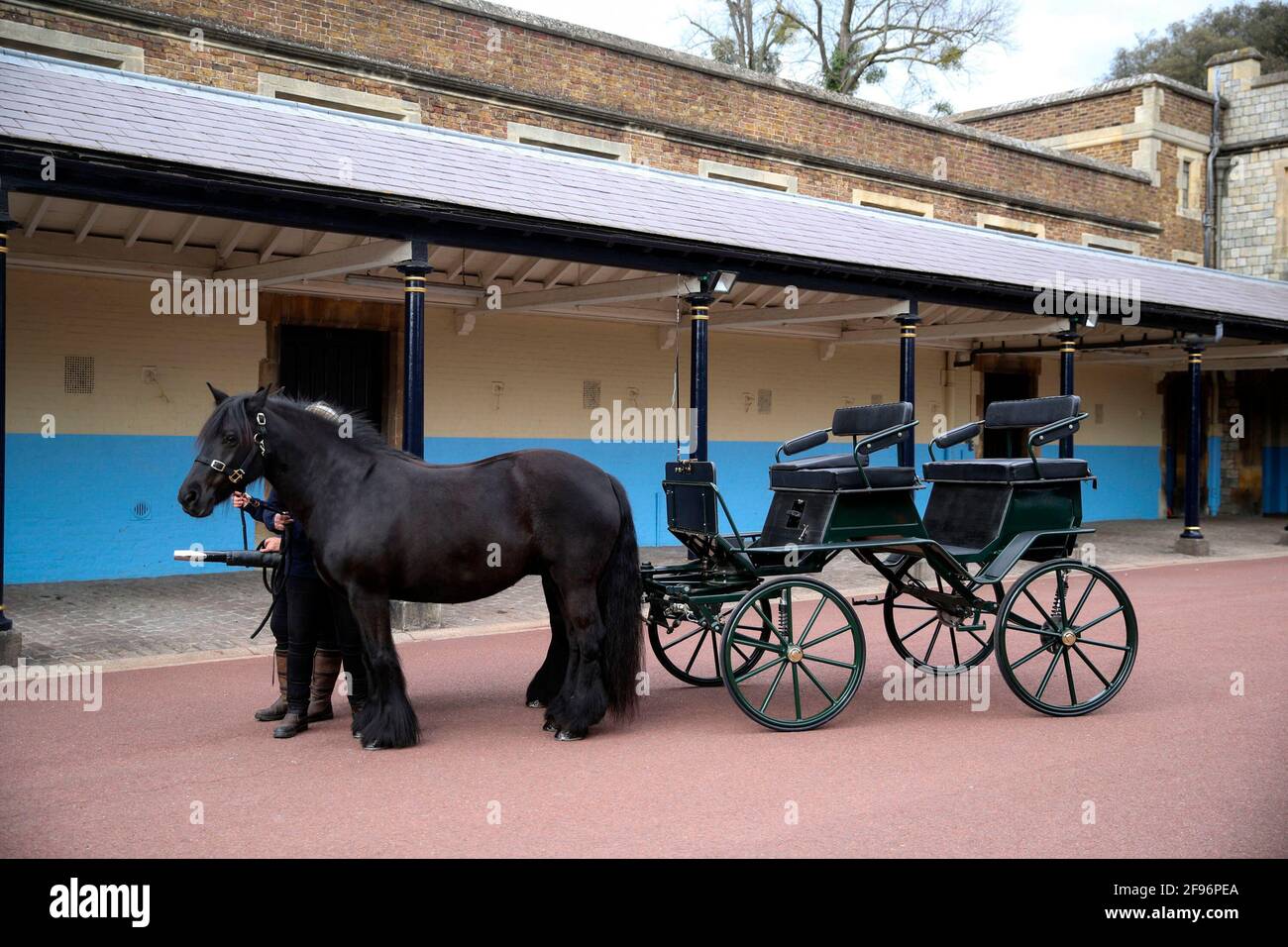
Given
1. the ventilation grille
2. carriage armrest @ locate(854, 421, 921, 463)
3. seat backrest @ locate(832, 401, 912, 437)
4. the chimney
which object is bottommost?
carriage armrest @ locate(854, 421, 921, 463)

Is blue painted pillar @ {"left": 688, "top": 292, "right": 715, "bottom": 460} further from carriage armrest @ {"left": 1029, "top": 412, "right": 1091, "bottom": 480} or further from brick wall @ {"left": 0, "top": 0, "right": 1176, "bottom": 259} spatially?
brick wall @ {"left": 0, "top": 0, "right": 1176, "bottom": 259}

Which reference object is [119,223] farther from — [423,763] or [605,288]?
[423,763]

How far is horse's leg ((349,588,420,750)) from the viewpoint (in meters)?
5.84

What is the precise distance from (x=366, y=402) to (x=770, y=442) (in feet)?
21.7

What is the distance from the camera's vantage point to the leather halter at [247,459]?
5.87m

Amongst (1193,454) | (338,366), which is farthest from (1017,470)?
(1193,454)

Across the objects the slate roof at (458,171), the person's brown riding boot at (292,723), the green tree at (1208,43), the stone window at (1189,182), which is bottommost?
the person's brown riding boot at (292,723)

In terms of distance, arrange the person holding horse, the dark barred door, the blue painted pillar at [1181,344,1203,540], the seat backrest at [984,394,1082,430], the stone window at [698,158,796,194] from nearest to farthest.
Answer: the person holding horse → the seat backrest at [984,394,1082,430] → the dark barred door → the blue painted pillar at [1181,344,1203,540] → the stone window at [698,158,796,194]

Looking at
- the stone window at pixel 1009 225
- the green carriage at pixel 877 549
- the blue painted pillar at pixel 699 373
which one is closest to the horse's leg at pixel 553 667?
the green carriage at pixel 877 549

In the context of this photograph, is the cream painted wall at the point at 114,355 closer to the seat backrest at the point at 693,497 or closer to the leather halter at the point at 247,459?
the leather halter at the point at 247,459

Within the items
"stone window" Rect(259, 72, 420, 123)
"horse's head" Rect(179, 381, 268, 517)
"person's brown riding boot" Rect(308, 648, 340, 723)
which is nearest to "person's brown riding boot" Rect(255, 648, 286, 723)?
"person's brown riding boot" Rect(308, 648, 340, 723)

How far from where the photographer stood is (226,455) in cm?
593

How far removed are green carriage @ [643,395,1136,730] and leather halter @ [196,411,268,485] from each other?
7.34ft

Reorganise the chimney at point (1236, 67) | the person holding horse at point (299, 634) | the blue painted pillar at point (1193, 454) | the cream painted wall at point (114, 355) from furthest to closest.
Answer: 1. the chimney at point (1236, 67)
2. the blue painted pillar at point (1193, 454)
3. the cream painted wall at point (114, 355)
4. the person holding horse at point (299, 634)
